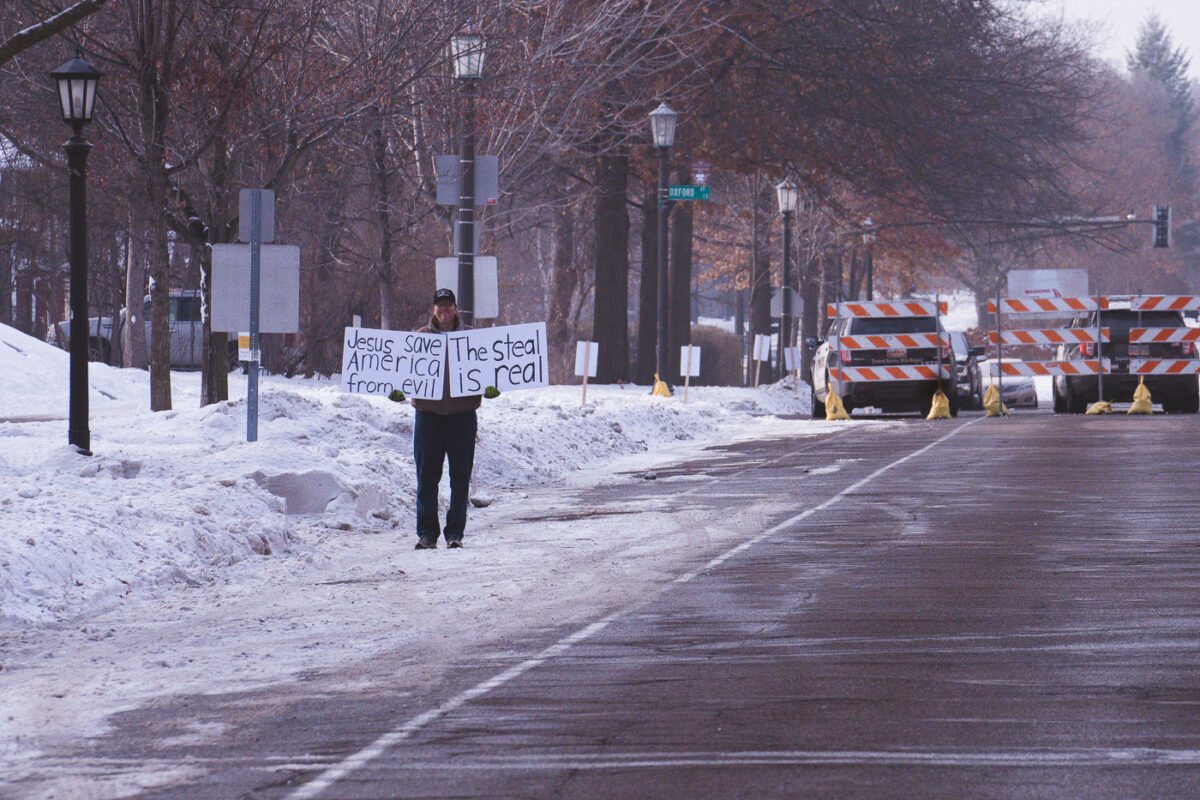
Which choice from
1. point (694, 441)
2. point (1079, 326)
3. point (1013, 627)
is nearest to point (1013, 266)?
point (1079, 326)

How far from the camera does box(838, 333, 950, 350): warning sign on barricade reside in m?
31.0

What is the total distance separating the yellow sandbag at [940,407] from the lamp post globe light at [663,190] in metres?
4.79

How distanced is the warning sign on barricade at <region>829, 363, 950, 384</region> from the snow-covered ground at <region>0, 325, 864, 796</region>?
10191mm

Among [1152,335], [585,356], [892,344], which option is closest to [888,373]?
[892,344]

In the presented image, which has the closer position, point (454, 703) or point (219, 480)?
point (454, 703)

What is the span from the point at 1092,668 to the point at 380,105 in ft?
48.2

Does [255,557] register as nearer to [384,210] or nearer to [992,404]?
[384,210]

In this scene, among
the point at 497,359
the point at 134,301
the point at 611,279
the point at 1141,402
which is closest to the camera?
the point at 497,359

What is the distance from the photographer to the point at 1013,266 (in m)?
91.1

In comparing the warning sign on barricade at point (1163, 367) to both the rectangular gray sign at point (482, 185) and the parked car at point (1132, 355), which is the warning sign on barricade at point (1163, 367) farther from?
the rectangular gray sign at point (482, 185)

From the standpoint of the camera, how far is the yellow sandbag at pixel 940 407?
103ft

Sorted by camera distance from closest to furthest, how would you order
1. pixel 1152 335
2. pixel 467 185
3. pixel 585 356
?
pixel 467 185 → pixel 585 356 → pixel 1152 335

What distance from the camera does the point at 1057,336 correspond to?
106 feet

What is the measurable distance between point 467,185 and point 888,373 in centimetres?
1335
